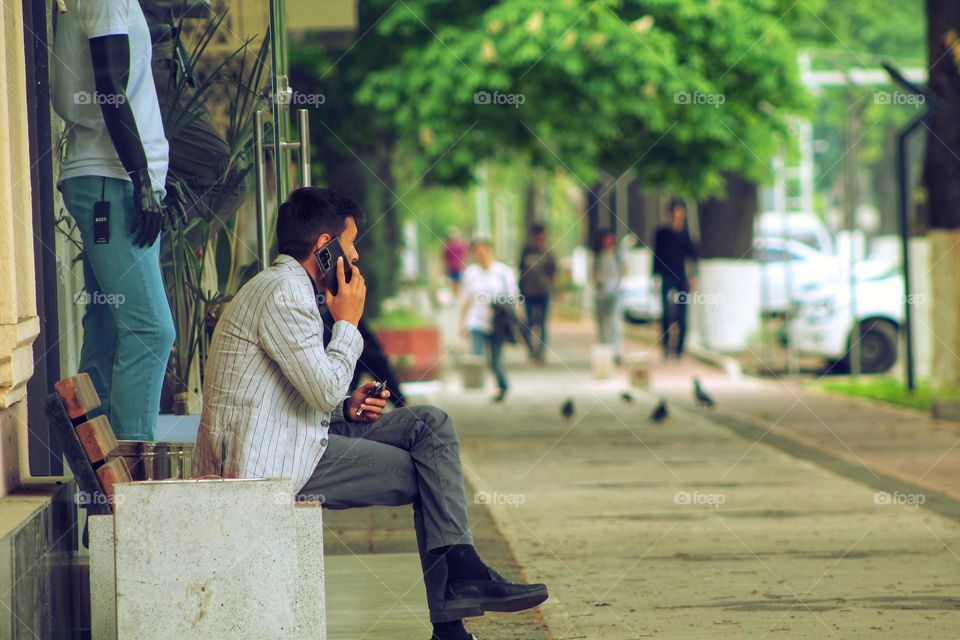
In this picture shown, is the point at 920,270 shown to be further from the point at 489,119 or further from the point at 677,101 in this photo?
the point at 489,119

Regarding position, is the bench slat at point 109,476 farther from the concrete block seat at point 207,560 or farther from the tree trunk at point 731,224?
the tree trunk at point 731,224

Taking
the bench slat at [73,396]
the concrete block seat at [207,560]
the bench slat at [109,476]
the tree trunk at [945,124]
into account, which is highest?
the tree trunk at [945,124]

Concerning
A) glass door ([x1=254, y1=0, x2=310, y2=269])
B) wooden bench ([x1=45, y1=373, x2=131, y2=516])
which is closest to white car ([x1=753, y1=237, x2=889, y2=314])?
glass door ([x1=254, y1=0, x2=310, y2=269])

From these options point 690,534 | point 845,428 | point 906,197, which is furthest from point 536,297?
point 690,534

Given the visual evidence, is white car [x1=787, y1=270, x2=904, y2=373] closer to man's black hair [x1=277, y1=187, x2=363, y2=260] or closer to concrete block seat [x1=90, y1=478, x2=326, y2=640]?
man's black hair [x1=277, y1=187, x2=363, y2=260]

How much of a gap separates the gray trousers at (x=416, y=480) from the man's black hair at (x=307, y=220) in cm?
59

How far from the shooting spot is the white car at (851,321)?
17.0 metres

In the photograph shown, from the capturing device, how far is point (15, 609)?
402 centimetres

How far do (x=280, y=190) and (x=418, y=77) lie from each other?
10851mm

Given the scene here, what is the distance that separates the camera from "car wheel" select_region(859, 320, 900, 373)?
17141 millimetres

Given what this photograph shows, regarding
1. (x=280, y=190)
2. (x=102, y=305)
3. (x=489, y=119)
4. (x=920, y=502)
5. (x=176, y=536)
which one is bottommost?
(x=920, y=502)

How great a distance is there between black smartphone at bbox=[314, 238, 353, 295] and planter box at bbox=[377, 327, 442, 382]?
1166 centimetres

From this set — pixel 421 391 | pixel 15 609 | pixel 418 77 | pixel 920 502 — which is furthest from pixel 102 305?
pixel 418 77

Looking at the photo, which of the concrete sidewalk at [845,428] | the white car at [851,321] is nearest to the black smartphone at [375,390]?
the concrete sidewalk at [845,428]
